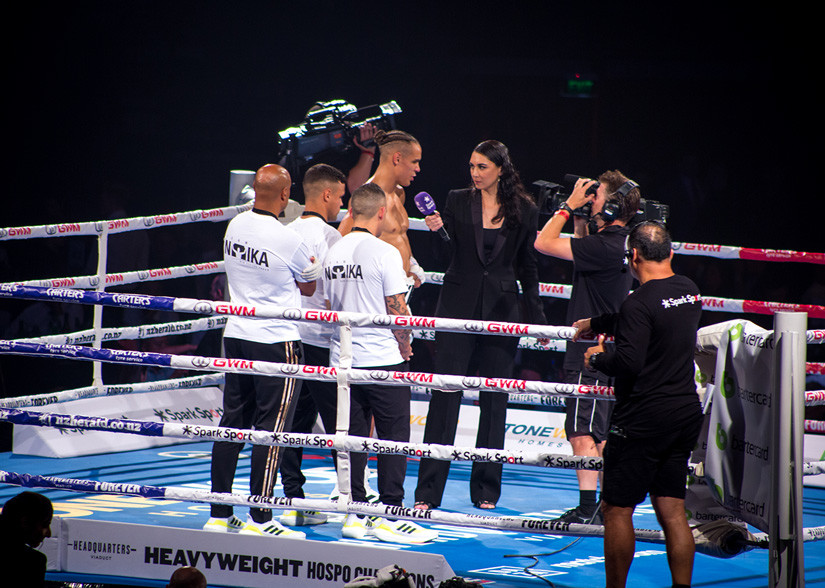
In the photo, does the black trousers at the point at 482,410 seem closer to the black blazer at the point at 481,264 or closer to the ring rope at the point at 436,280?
the black blazer at the point at 481,264

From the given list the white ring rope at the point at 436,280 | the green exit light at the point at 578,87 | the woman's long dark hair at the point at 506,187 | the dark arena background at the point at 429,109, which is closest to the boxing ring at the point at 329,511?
the white ring rope at the point at 436,280

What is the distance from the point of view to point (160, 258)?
7469mm

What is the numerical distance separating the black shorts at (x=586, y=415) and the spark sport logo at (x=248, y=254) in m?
1.45

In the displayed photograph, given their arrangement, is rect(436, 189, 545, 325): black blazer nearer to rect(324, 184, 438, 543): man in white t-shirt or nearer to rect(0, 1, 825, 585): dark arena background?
rect(324, 184, 438, 543): man in white t-shirt

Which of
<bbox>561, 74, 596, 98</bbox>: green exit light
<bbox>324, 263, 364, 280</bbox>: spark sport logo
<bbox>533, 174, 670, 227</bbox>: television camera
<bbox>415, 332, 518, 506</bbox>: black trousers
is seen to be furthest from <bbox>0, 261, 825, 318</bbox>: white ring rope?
<bbox>561, 74, 596, 98</bbox>: green exit light

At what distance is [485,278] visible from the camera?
4434mm

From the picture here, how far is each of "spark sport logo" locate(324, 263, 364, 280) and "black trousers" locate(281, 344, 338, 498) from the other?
1.52ft

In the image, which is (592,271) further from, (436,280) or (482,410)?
(436,280)

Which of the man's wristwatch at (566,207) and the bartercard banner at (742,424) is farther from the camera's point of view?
the man's wristwatch at (566,207)

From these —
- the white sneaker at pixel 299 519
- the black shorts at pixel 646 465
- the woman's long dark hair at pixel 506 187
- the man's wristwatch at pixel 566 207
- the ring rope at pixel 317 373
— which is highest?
the woman's long dark hair at pixel 506 187

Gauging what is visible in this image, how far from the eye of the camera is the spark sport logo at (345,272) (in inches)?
153

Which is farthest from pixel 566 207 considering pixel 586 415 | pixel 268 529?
pixel 268 529

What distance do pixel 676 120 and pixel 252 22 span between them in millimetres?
3533

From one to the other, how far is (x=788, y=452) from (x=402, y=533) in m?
1.69
